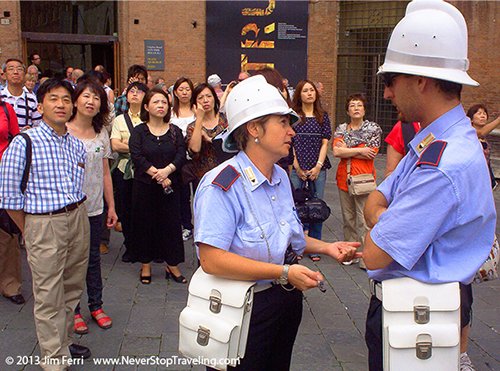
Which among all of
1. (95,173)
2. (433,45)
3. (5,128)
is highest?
(433,45)

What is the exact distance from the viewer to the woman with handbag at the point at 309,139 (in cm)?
710

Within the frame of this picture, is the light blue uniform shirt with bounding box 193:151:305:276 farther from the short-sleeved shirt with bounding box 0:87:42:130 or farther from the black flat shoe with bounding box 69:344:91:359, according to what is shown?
the short-sleeved shirt with bounding box 0:87:42:130

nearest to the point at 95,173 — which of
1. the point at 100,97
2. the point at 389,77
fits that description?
the point at 100,97

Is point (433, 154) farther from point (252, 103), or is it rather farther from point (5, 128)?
point (5, 128)

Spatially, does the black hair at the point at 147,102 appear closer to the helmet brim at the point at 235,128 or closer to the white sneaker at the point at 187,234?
the white sneaker at the point at 187,234

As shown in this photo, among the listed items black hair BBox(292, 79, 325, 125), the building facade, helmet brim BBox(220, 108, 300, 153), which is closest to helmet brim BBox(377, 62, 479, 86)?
helmet brim BBox(220, 108, 300, 153)

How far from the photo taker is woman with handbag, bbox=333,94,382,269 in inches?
265

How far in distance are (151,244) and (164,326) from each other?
49.6 inches

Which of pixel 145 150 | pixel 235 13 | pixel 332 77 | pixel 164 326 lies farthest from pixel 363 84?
pixel 164 326

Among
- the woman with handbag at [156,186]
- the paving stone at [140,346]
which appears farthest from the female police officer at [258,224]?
the woman with handbag at [156,186]

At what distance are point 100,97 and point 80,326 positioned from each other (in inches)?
71.4

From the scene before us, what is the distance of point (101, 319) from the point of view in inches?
191

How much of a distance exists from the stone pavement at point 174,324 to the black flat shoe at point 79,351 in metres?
0.06

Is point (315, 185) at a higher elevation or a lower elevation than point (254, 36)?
lower
